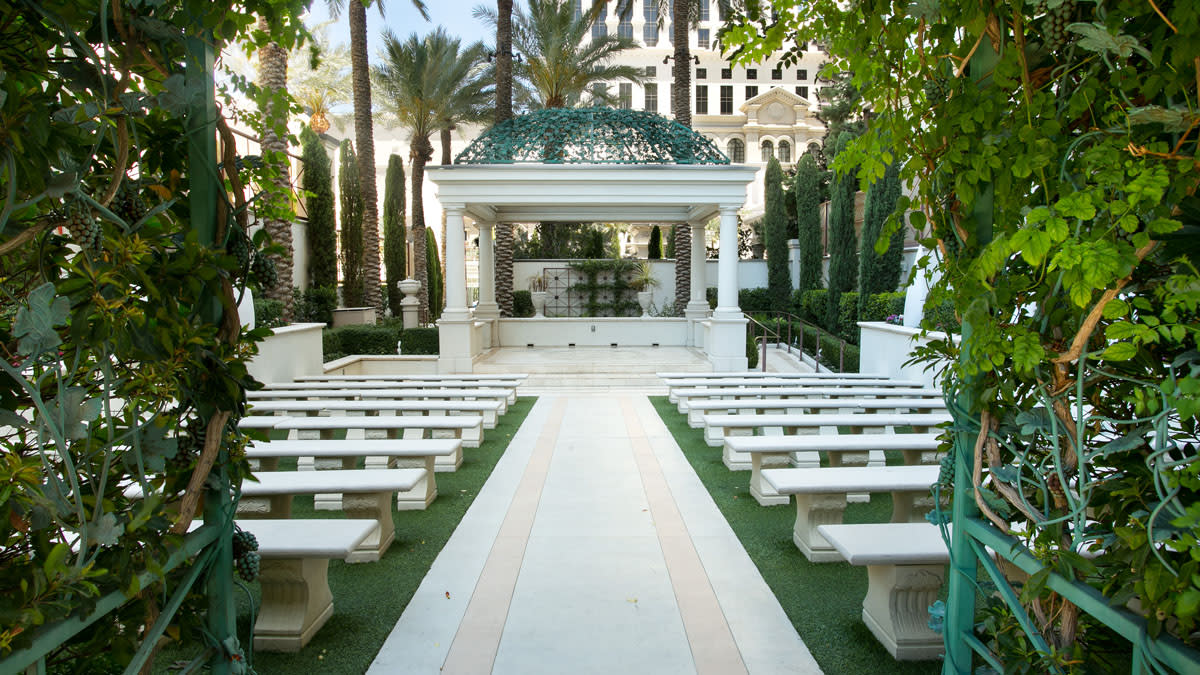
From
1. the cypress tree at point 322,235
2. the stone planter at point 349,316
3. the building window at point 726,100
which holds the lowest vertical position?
the stone planter at point 349,316

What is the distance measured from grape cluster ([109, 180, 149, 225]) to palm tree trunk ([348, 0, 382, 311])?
17.3 m

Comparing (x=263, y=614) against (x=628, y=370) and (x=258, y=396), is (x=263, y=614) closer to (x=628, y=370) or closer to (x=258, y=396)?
(x=258, y=396)

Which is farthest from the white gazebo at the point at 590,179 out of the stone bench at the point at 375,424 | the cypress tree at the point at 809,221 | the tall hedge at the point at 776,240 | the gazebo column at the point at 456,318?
the tall hedge at the point at 776,240

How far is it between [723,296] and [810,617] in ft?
34.1

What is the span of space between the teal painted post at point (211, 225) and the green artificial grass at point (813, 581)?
250 cm

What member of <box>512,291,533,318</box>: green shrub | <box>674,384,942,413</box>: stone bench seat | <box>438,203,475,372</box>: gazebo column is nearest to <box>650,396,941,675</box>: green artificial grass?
<box>674,384,942,413</box>: stone bench seat

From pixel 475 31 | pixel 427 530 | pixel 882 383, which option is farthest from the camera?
pixel 475 31

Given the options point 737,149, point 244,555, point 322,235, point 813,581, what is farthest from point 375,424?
point 737,149

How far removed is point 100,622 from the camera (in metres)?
1.68

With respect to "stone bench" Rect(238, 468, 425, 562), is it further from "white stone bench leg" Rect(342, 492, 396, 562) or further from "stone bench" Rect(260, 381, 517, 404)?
"stone bench" Rect(260, 381, 517, 404)

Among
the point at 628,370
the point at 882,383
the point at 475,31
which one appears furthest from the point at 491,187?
the point at 475,31

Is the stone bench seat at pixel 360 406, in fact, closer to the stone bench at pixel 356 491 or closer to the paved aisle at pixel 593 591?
the paved aisle at pixel 593 591

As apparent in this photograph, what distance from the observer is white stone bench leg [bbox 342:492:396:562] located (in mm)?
4531

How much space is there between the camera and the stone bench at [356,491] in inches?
169
